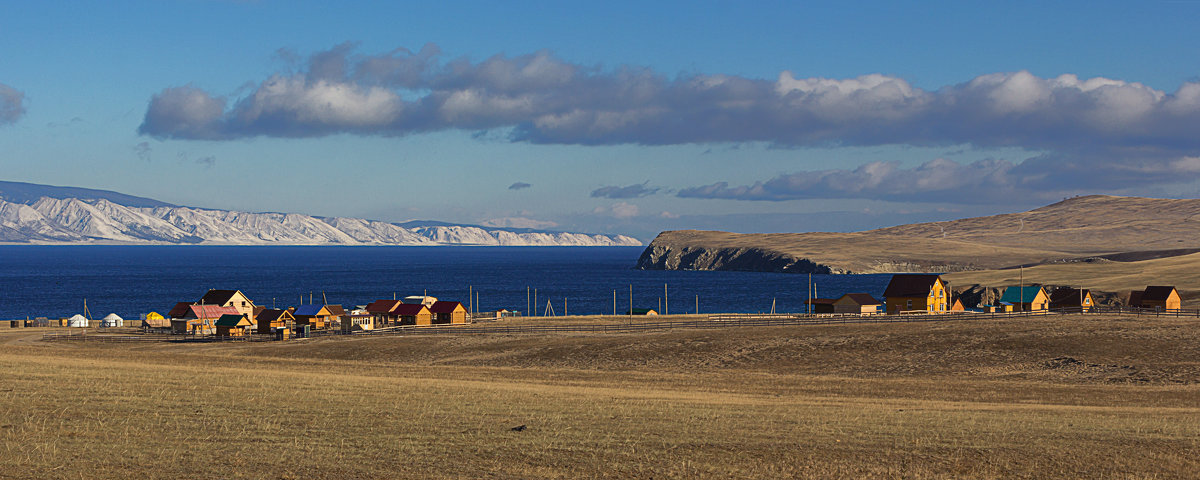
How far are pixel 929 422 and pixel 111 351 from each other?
210 ft

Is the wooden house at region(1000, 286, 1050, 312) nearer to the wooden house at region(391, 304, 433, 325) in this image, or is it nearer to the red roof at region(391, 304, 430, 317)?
the wooden house at region(391, 304, 433, 325)

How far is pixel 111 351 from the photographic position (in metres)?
75.2

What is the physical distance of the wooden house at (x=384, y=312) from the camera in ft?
358

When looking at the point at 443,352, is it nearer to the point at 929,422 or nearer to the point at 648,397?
the point at 648,397

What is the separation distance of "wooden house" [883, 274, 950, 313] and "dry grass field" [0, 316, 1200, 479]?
37.9 metres

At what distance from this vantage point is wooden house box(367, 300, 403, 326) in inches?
4291

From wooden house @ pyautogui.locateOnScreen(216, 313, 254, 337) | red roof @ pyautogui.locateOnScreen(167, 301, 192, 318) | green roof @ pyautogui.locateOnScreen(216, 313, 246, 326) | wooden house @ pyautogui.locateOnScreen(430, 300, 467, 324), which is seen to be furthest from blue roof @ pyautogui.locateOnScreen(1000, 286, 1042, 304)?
red roof @ pyautogui.locateOnScreen(167, 301, 192, 318)

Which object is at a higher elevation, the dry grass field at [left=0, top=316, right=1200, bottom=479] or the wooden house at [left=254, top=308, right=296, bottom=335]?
the wooden house at [left=254, top=308, right=296, bottom=335]

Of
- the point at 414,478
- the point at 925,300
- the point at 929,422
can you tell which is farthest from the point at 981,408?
the point at 925,300

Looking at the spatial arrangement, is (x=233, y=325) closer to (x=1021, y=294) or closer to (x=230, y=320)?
(x=230, y=320)

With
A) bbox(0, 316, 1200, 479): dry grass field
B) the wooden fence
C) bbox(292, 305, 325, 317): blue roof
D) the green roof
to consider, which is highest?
bbox(292, 305, 325, 317): blue roof

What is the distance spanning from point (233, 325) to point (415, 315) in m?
19.3

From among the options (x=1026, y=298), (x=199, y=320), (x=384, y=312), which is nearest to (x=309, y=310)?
(x=384, y=312)

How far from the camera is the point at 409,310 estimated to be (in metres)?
109
